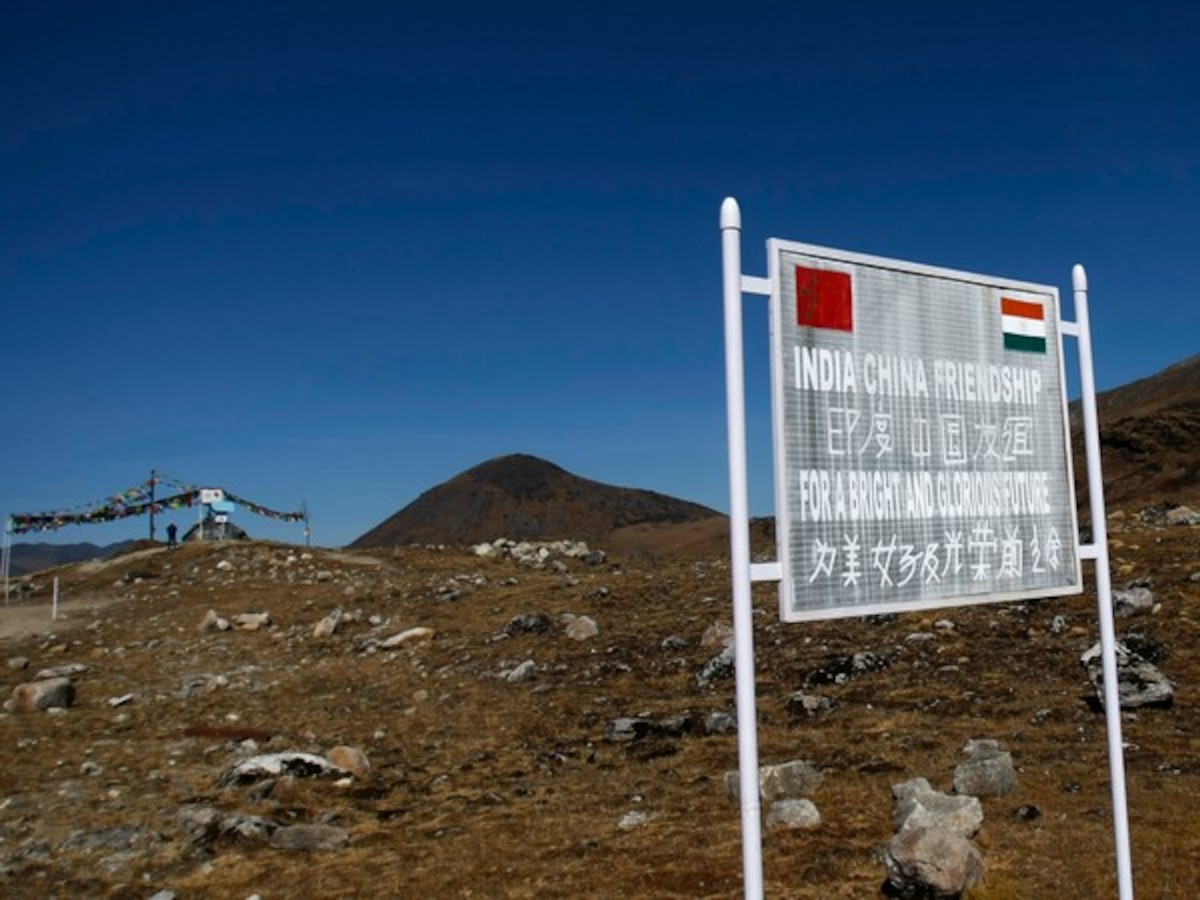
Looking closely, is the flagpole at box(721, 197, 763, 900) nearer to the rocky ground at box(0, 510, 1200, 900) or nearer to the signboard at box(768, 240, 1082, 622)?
the signboard at box(768, 240, 1082, 622)

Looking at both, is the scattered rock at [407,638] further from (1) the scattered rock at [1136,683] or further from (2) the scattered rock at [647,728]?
(1) the scattered rock at [1136,683]

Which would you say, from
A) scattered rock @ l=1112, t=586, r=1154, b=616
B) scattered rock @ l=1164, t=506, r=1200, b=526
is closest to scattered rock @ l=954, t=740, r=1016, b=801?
scattered rock @ l=1112, t=586, r=1154, b=616

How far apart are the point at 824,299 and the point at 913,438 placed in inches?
31.2

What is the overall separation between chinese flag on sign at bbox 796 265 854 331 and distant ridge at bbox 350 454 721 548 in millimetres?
95513

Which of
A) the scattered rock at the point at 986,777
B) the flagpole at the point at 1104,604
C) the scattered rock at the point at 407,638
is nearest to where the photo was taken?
the flagpole at the point at 1104,604

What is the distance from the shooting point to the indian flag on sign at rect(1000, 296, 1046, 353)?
16.2ft

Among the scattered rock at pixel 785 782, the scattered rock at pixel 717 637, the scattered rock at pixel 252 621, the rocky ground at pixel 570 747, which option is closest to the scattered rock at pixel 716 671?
the rocky ground at pixel 570 747

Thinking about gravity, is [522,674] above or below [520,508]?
below

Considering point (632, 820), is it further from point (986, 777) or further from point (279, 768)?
point (279, 768)

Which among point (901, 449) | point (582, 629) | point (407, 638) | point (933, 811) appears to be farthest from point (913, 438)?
point (407, 638)

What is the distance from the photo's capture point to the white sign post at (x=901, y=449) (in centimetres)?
388

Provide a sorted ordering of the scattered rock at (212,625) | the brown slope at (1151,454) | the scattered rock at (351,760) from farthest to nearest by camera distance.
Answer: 1. the brown slope at (1151,454)
2. the scattered rock at (212,625)
3. the scattered rock at (351,760)

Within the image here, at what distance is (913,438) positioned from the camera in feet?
14.3

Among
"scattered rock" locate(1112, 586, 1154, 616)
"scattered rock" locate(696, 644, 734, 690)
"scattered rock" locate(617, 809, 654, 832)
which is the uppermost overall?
"scattered rock" locate(1112, 586, 1154, 616)
